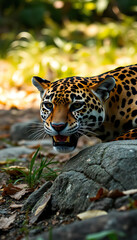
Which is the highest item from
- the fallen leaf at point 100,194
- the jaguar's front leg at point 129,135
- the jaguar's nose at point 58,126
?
the jaguar's nose at point 58,126

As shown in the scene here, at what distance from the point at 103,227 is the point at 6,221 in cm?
163

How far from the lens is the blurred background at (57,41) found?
1259 cm

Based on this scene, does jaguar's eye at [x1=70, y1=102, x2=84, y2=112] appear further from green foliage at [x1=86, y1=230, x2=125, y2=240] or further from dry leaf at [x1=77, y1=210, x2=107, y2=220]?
green foliage at [x1=86, y1=230, x2=125, y2=240]

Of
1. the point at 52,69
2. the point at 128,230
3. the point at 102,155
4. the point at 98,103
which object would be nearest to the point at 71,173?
the point at 102,155

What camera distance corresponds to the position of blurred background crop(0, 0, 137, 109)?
12.6 meters

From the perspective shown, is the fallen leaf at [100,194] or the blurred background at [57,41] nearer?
the fallen leaf at [100,194]

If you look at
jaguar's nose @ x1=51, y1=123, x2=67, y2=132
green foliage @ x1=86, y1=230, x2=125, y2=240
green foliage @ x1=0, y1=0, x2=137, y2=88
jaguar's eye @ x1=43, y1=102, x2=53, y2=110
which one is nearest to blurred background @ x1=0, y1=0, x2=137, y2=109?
green foliage @ x1=0, y1=0, x2=137, y2=88

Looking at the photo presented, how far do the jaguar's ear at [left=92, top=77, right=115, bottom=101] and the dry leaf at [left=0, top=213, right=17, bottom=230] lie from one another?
174 centimetres

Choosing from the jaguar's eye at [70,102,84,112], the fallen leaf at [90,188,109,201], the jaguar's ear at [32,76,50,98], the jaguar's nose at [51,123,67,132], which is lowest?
the fallen leaf at [90,188,109,201]

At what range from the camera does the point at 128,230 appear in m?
1.95

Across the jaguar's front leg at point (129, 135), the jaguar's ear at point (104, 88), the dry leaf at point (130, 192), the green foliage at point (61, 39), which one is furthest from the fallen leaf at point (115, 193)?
the green foliage at point (61, 39)

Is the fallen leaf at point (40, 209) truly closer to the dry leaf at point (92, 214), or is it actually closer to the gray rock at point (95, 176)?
the gray rock at point (95, 176)

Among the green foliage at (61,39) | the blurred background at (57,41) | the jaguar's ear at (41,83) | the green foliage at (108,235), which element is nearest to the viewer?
the green foliage at (108,235)

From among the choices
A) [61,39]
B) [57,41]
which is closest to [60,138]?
[57,41]
